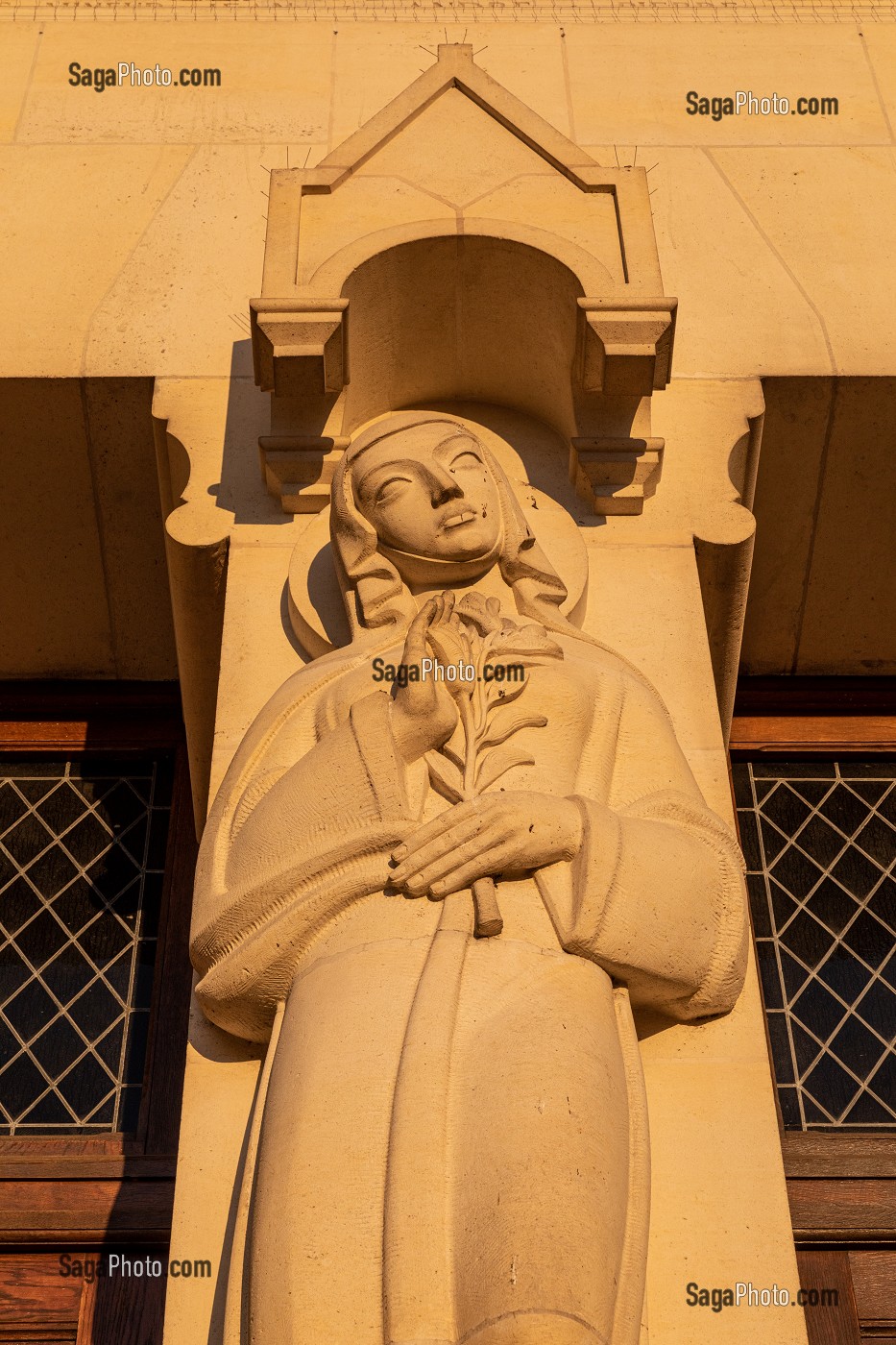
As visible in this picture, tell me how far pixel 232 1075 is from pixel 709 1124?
1218mm

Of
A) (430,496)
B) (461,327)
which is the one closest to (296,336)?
(461,327)

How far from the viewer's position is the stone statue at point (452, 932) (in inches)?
149

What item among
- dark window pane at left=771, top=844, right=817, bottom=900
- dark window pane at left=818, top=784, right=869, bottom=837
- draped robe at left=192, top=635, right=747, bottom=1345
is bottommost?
draped robe at left=192, top=635, right=747, bottom=1345

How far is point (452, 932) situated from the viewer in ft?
14.0

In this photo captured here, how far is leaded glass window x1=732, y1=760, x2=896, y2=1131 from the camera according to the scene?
255 inches

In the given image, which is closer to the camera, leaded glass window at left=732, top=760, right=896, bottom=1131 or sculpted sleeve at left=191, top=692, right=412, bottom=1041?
sculpted sleeve at left=191, top=692, right=412, bottom=1041

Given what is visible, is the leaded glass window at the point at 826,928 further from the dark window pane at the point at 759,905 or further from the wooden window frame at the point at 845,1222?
the wooden window frame at the point at 845,1222

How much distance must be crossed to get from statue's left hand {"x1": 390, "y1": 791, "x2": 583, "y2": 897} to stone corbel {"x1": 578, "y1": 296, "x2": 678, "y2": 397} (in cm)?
205

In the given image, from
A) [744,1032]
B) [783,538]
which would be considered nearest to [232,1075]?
[744,1032]

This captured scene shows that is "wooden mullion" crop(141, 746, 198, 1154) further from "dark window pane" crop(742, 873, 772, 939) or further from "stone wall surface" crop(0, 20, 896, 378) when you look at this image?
"dark window pane" crop(742, 873, 772, 939)

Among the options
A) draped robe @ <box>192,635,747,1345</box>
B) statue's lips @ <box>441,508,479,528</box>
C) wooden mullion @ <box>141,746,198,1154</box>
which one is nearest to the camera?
draped robe @ <box>192,635,747,1345</box>

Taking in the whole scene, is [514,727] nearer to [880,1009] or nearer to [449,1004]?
[449,1004]

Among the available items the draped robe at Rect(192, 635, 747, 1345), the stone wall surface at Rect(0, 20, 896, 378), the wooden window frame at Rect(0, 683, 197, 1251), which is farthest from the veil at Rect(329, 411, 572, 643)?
the wooden window frame at Rect(0, 683, 197, 1251)

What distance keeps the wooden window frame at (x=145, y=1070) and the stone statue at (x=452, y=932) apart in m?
1.65
